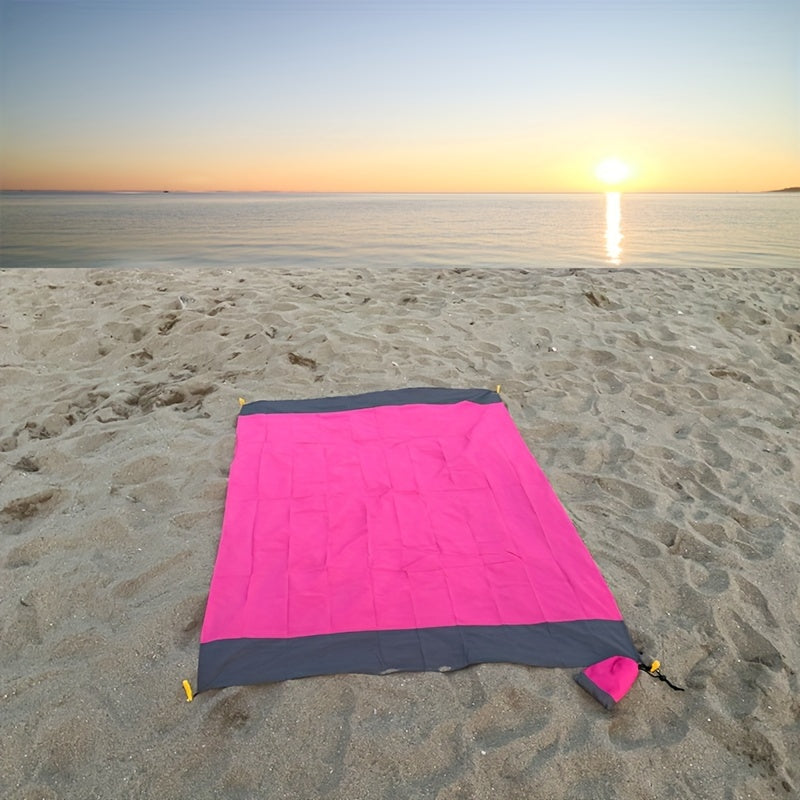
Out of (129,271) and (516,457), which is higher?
(129,271)

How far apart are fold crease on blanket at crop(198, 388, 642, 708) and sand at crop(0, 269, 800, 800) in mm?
90

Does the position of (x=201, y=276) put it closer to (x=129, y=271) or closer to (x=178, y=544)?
(x=129, y=271)

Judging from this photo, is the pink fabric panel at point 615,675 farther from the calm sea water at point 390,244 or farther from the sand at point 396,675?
the calm sea water at point 390,244

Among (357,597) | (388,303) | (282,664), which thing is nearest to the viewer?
(282,664)

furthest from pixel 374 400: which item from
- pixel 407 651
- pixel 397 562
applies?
pixel 407 651

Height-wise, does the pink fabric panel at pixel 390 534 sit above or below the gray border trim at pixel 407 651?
above

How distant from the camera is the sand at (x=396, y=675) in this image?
1.56 meters

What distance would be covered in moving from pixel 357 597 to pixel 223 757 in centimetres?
70

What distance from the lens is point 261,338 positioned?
14.7 feet

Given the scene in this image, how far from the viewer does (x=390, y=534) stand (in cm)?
246

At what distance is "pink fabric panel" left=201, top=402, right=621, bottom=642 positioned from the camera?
2066 mm

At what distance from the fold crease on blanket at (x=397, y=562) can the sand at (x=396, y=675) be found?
0.29 feet

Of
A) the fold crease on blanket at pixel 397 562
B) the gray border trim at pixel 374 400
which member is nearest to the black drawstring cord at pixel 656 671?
the fold crease on blanket at pixel 397 562

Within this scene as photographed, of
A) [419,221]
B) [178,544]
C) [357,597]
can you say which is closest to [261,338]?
[178,544]
